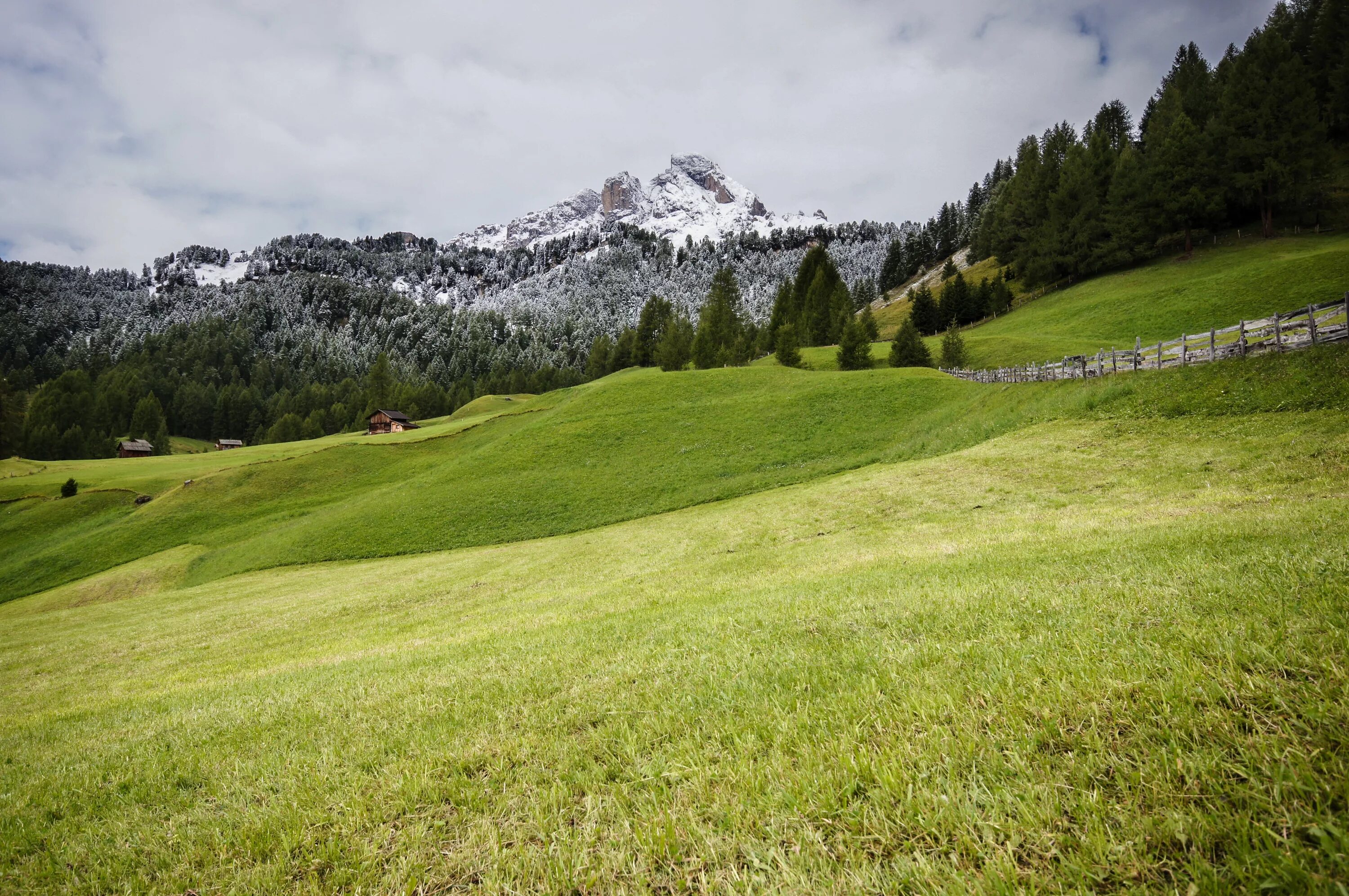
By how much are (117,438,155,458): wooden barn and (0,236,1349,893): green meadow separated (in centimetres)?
10965

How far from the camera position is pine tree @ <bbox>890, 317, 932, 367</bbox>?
61438 mm

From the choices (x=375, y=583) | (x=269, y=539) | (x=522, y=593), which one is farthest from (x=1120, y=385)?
(x=269, y=539)

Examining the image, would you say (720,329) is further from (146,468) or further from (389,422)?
(146,468)

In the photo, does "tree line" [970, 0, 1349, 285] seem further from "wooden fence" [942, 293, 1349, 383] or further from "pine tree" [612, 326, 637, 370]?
"pine tree" [612, 326, 637, 370]

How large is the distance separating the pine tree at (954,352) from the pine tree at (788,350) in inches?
660

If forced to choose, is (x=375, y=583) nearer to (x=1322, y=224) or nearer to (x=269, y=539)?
(x=269, y=539)

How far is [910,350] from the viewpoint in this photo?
61594 millimetres

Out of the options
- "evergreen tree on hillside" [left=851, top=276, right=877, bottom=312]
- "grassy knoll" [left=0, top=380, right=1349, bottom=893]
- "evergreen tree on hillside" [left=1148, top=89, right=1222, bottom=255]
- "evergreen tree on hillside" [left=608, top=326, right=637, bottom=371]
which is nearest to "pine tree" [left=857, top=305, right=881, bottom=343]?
"evergreen tree on hillside" [left=1148, top=89, right=1222, bottom=255]

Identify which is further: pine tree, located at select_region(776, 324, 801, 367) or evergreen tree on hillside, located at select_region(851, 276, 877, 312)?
evergreen tree on hillside, located at select_region(851, 276, 877, 312)

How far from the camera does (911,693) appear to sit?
4441 millimetres

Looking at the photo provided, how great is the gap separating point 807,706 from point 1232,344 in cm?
2765

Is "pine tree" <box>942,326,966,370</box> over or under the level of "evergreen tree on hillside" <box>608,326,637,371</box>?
under

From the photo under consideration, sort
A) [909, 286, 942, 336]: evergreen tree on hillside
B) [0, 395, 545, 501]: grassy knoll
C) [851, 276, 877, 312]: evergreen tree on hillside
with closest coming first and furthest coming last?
[0, 395, 545, 501]: grassy knoll → [909, 286, 942, 336]: evergreen tree on hillside → [851, 276, 877, 312]: evergreen tree on hillside

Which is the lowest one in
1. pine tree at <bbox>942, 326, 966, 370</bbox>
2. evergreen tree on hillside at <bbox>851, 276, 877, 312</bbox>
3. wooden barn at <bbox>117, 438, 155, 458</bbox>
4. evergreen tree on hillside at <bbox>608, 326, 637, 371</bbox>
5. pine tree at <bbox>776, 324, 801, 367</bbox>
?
pine tree at <bbox>942, 326, 966, 370</bbox>
